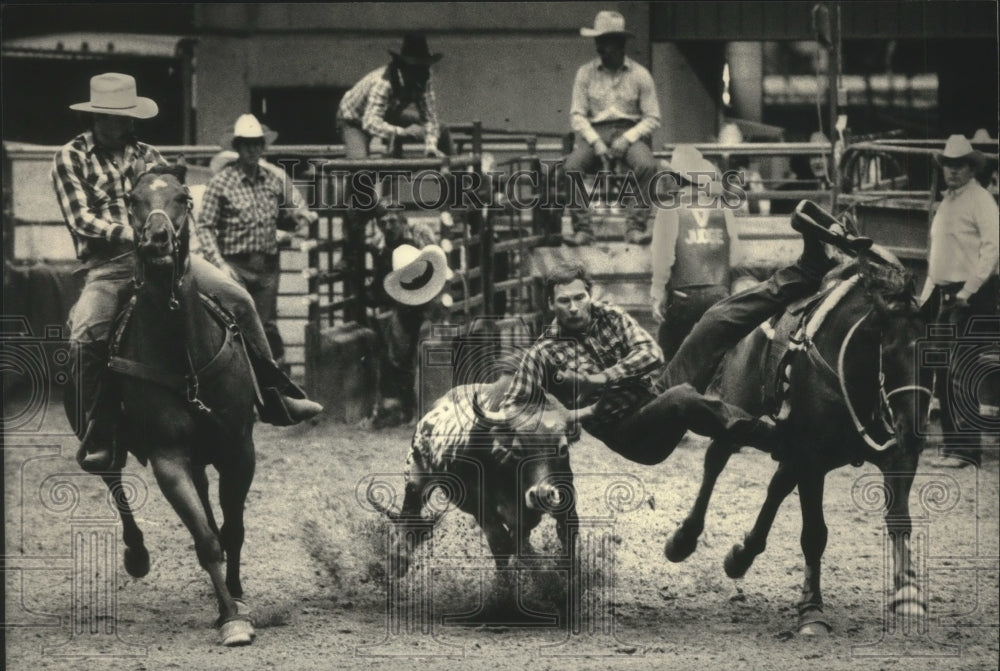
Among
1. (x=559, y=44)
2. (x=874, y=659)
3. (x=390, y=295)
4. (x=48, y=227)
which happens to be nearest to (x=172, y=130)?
(x=48, y=227)

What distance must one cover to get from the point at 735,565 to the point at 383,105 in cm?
515

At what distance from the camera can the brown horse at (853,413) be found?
6.96 m

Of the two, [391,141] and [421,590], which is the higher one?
[391,141]

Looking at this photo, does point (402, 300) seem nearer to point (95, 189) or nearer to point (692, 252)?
point (692, 252)

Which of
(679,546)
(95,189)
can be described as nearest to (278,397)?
(95,189)

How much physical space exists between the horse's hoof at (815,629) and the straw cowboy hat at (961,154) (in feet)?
11.8

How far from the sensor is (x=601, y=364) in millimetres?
7328

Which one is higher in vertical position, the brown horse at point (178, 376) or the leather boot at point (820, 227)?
the leather boot at point (820, 227)

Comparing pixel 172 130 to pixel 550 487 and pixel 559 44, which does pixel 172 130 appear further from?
pixel 550 487

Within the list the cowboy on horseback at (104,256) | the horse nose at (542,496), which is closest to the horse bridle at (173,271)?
the cowboy on horseback at (104,256)

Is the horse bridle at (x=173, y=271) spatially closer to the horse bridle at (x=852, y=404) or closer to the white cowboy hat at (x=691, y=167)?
the horse bridle at (x=852, y=404)

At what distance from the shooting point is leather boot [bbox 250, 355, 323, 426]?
7.78m

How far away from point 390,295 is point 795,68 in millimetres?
10277

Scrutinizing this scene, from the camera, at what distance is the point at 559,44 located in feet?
49.7
